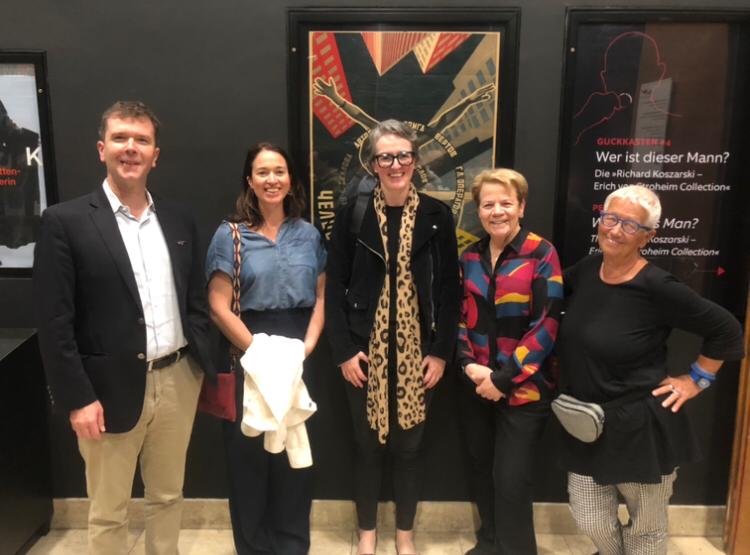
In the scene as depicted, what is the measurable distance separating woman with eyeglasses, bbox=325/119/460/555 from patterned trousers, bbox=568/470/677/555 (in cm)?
62

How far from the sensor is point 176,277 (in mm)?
1898

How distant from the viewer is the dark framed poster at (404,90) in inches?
90.8

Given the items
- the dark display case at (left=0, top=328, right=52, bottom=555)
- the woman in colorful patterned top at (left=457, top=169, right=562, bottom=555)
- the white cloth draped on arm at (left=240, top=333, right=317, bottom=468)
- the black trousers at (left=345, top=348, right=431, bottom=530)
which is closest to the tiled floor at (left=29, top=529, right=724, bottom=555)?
the dark display case at (left=0, top=328, right=52, bottom=555)

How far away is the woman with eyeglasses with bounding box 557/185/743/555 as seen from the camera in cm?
Result: 183

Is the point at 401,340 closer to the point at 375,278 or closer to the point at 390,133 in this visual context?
the point at 375,278

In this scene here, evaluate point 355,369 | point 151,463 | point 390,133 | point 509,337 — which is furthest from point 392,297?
point 151,463

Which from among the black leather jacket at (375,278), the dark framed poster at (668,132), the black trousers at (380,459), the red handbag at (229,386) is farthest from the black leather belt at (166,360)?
the dark framed poster at (668,132)

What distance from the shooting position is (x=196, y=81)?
7.74ft

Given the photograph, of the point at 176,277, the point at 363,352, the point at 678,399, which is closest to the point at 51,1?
the point at 176,277

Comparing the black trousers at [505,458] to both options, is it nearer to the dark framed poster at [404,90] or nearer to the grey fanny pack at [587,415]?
the grey fanny pack at [587,415]

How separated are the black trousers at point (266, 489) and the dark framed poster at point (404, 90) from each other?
0.57 metres

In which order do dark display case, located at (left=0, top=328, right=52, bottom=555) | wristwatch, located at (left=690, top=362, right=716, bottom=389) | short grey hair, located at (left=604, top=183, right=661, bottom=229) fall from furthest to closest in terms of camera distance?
dark display case, located at (left=0, top=328, right=52, bottom=555)
wristwatch, located at (left=690, top=362, right=716, bottom=389)
short grey hair, located at (left=604, top=183, right=661, bottom=229)

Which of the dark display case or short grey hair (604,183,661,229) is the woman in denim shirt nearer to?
the dark display case

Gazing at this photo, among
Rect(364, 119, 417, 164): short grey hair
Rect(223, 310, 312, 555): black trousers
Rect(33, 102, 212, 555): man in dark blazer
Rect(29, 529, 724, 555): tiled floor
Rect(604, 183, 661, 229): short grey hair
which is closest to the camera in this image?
Rect(33, 102, 212, 555): man in dark blazer
